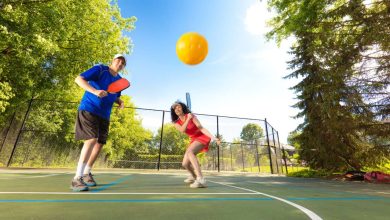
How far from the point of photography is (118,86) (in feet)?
12.8

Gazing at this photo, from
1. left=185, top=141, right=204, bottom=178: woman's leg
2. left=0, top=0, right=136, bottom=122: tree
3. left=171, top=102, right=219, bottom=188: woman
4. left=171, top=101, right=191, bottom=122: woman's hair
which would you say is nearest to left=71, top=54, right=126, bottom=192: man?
left=171, top=101, right=191, bottom=122: woman's hair

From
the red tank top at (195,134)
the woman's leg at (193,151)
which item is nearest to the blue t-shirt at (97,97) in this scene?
the red tank top at (195,134)

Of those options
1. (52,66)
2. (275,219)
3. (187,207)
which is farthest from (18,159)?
(275,219)

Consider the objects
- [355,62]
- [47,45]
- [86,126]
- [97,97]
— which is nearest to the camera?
[86,126]

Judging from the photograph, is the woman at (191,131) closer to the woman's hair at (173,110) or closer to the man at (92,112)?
the woman's hair at (173,110)

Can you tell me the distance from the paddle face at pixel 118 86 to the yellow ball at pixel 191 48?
1.79 metres

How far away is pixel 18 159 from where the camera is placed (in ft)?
36.3

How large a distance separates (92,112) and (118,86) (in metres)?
0.62

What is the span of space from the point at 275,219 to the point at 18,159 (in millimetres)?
12625

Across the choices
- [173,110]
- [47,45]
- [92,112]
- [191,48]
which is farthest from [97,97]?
[47,45]

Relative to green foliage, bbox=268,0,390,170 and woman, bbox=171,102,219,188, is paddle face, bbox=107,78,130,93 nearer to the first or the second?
woman, bbox=171,102,219,188

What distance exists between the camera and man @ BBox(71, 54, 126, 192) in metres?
3.32

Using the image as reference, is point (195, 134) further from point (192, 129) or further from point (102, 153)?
point (102, 153)

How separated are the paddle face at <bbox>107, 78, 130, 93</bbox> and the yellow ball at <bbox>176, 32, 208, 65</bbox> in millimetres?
1787
